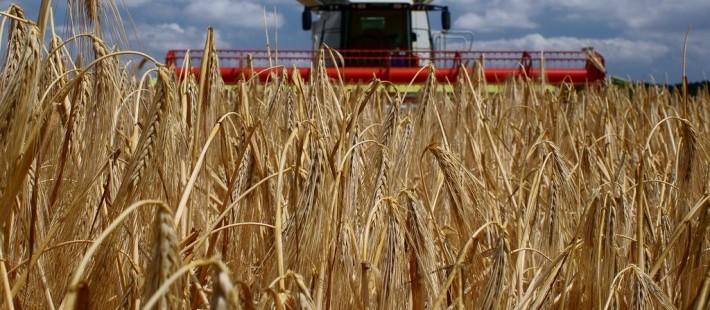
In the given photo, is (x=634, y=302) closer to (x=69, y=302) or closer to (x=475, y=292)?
(x=475, y=292)

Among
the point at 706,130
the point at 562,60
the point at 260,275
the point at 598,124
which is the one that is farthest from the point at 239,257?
the point at 562,60

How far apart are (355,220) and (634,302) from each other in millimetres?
495

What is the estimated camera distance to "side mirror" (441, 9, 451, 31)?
11055mm

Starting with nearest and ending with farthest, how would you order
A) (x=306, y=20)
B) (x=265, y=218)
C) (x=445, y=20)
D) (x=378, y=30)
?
1. (x=265, y=218)
2. (x=306, y=20)
3. (x=445, y=20)
4. (x=378, y=30)

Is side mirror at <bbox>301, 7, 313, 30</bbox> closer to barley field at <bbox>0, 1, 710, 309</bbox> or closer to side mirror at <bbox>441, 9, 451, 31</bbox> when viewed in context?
side mirror at <bbox>441, 9, 451, 31</bbox>

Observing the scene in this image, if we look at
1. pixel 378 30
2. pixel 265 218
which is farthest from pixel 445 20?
pixel 265 218

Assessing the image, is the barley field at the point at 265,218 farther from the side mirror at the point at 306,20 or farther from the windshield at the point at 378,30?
the windshield at the point at 378,30

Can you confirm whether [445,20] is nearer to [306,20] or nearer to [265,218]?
[306,20]

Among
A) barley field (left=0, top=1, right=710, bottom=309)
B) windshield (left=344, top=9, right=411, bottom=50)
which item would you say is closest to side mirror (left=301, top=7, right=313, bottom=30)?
windshield (left=344, top=9, right=411, bottom=50)

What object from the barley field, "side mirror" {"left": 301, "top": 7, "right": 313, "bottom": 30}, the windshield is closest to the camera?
the barley field

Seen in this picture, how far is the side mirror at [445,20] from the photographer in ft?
36.3

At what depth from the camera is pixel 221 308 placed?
650 mm

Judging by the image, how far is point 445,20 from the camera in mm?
11125

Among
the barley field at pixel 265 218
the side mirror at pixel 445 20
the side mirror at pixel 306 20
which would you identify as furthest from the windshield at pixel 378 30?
the barley field at pixel 265 218
